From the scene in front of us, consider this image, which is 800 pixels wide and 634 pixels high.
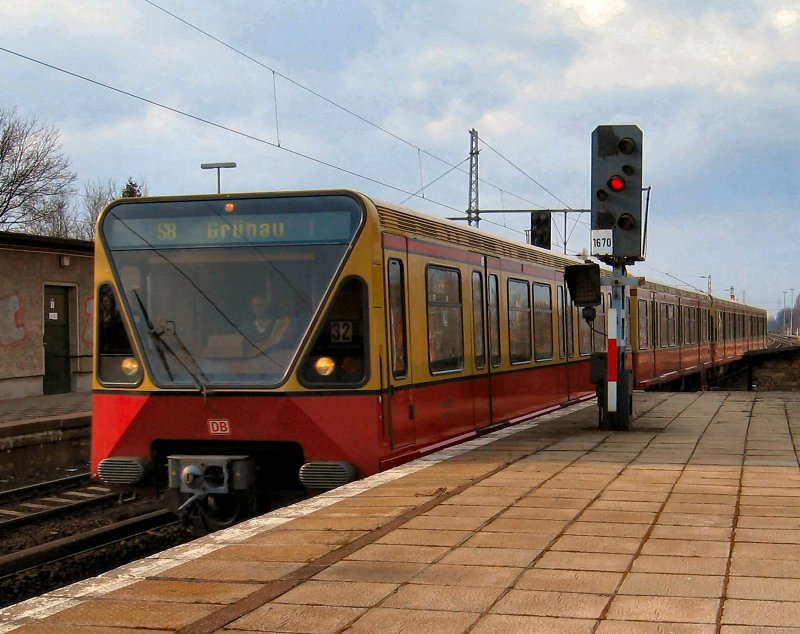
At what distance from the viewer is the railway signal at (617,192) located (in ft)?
41.0

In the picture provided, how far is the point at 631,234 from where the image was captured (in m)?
12.6

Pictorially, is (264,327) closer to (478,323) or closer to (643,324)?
(478,323)

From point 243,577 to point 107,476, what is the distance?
409 centimetres

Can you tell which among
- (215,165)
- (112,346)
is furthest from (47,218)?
(112,346)

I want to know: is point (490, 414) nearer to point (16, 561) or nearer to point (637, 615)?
point (16, 561)

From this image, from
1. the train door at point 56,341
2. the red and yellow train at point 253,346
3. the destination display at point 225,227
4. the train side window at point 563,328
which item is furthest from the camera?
the train door at point 56,341

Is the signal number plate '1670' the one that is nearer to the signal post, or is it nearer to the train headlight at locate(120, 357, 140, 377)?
the signal post

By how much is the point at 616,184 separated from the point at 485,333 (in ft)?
7.47

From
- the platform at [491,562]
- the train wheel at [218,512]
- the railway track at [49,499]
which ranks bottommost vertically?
the railway track at [49,499]

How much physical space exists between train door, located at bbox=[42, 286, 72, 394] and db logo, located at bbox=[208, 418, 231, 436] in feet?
49.9

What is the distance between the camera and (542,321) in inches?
617

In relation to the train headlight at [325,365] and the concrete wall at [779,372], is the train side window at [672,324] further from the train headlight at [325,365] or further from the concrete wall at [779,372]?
the train headlight at [325,365]

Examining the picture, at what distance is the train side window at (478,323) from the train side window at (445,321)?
1.76 ft

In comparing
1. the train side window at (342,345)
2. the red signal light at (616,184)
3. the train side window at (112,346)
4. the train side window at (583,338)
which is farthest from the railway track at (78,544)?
the train side window at (583,338)
